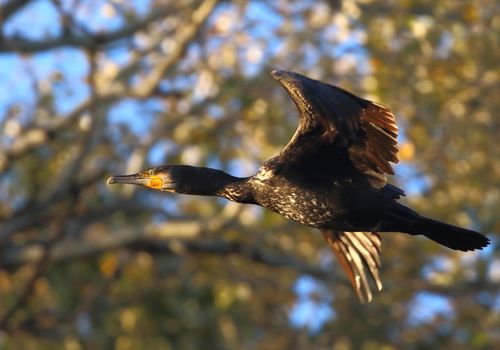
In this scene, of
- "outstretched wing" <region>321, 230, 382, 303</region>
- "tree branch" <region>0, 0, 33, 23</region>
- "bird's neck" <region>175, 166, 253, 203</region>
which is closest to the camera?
"bird's neck" <region>175, 166, 253, 203</region>

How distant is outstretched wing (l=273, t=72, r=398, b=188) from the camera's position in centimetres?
634

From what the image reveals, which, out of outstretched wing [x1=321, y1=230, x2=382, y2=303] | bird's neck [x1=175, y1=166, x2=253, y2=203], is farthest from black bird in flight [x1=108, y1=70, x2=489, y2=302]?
outstretched wing [x1=321, y1=230, x2=382, y2=303]

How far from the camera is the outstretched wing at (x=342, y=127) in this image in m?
6.34

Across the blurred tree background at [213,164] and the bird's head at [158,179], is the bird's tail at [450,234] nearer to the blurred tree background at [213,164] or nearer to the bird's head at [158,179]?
the bird's head at [158,179]

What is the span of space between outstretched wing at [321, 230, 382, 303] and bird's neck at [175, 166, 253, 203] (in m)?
0.87

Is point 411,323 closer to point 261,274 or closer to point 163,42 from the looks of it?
point 261,274

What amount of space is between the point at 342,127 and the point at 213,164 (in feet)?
25.3

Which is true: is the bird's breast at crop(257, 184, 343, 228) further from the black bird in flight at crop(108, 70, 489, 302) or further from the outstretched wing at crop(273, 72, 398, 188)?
the outstretched wing at crop(273, 72, 398, 188)

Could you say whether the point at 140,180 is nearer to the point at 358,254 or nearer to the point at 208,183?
the point at 208,183

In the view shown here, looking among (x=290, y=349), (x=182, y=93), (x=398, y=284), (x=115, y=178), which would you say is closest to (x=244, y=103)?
(x=182, y=93)

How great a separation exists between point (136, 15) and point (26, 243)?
2.51 meters

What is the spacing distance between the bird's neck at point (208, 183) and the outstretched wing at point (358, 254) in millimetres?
867

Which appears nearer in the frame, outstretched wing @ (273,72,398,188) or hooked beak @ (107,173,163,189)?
outstretched wing @ (273,72,398,188)

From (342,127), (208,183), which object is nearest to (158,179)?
(208,183)
